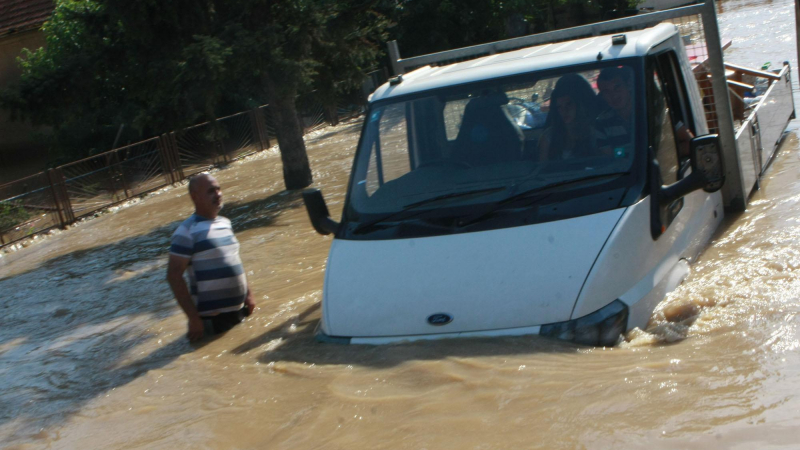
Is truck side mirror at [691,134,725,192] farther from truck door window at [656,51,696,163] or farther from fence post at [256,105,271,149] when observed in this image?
fence post at [256,105,271,149]

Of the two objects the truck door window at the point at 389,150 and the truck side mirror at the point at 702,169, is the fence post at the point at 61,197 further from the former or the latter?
the truck side mirror at the point at 702,169

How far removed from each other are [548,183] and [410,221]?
794mm

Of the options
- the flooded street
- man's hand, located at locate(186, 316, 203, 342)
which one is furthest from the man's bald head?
the flooded street

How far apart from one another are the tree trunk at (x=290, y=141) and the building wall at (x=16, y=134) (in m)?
12.0

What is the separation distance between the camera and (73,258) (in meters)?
13.1

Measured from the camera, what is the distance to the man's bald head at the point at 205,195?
6402mm

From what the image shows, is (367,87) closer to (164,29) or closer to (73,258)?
(164,29)

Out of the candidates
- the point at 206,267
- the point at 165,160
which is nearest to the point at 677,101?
the point at 206,267

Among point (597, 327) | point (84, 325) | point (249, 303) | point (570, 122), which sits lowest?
point (84, 325)

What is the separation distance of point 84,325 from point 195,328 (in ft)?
8.89

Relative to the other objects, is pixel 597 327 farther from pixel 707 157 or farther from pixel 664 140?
pixel 664 140

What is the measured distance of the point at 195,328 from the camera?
651cm

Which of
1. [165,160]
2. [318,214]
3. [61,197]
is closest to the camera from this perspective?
[318,214]

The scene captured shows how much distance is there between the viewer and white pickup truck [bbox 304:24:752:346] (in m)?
4.45
